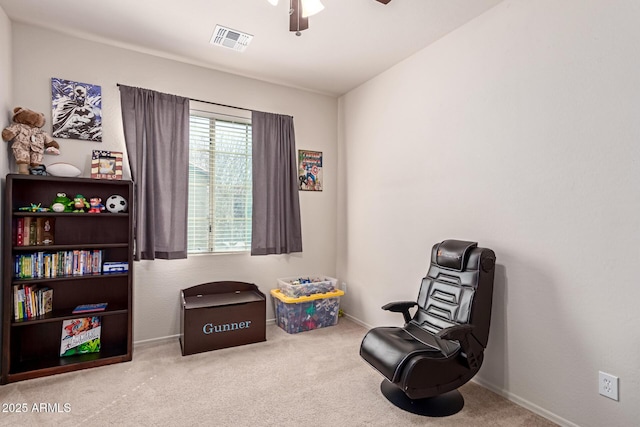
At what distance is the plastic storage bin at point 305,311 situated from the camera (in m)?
3.48

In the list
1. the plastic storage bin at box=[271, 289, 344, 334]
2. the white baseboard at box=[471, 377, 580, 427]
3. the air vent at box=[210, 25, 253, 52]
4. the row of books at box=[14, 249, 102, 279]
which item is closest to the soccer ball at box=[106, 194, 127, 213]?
the row of books at box=[14, 249, 102, 279]

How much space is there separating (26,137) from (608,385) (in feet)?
13.8

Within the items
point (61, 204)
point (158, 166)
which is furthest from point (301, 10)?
point (61, 204)

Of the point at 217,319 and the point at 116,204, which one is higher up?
the point at 116,204

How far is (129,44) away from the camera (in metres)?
3.04

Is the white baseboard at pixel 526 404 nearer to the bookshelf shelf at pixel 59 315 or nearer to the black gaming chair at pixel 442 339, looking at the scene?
the black gaming chair at pixel 442 339

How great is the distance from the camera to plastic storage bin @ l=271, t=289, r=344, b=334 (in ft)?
11.4

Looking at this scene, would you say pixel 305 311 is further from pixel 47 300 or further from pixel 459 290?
pixel 47 300

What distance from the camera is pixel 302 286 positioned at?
3.54 metres

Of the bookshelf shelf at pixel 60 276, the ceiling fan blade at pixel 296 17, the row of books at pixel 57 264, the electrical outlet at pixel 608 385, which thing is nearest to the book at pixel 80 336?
the bookshelf shelf at pixel 60 276

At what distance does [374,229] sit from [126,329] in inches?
103

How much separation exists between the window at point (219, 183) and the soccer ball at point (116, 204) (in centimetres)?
66

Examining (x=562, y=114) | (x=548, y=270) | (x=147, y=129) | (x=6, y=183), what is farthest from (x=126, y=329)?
(x=562, y=114)

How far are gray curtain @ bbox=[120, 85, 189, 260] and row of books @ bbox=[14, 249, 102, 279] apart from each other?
344 millimetres
